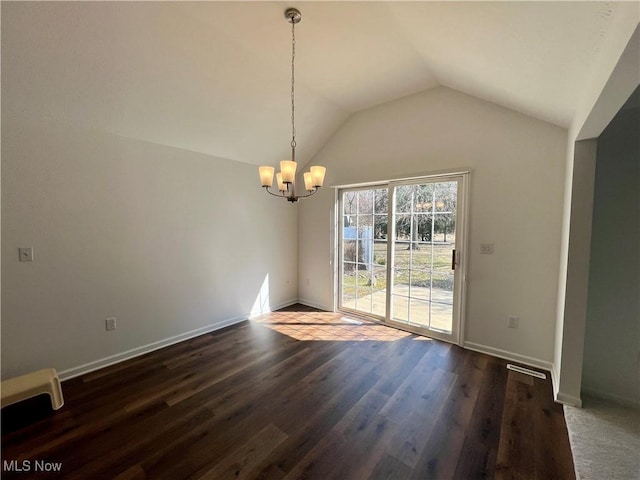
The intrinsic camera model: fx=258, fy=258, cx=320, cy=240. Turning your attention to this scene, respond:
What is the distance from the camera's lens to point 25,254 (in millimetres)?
2188

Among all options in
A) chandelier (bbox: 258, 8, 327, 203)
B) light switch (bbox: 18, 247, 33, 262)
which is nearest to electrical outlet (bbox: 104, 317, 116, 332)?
light switch (bbox: 18, 247, 33, 262)

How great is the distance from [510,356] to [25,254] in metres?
4.69

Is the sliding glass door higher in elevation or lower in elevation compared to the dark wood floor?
higher

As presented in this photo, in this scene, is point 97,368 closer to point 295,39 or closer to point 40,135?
point 40,135

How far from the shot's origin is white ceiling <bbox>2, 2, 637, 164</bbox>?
149cm

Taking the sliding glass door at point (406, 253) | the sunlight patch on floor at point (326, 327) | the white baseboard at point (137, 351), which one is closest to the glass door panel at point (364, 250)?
the sliding glass door at point (406, 253)

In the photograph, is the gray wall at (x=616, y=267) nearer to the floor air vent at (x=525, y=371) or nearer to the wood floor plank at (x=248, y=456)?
the floor air vent at (x=525, y=371)

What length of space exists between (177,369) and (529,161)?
4.10 metres

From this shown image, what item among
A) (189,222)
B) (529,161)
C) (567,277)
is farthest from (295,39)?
(567,277)

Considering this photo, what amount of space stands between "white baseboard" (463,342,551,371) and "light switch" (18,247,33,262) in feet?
14.4


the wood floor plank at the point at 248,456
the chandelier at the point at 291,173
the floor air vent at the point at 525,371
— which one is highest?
the chandelier at the point at 291,173

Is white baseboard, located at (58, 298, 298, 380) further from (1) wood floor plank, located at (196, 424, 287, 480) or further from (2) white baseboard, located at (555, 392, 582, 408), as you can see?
(2) white baseboard, located at (555, 392, 582, 408)

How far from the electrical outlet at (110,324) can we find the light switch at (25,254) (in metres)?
0.85

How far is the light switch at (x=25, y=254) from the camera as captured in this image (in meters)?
2.17
